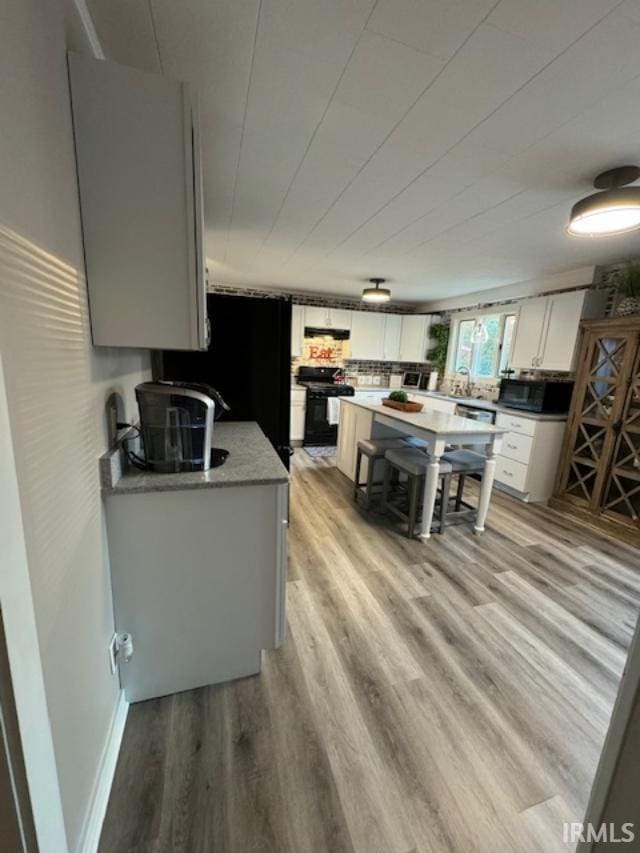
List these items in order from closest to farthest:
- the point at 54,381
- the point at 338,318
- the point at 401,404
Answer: the point at 54,381 → the point at 401,404 → the point at 338,318

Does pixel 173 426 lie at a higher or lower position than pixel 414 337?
lower

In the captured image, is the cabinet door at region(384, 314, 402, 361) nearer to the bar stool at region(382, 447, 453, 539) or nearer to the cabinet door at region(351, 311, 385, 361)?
the cabinet door at region(351, 311, 385, 361)

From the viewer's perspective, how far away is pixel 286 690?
1484mm

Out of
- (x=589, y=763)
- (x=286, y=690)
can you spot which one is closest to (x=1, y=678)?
(x=286, y=690)

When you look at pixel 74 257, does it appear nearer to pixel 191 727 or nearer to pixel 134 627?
pixel 134 627

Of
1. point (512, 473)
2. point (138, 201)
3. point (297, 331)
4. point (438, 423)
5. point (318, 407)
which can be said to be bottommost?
point (512, 473)

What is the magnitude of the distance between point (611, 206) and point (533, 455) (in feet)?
8.00

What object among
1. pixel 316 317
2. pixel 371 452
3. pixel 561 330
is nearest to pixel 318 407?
pixel 316 317

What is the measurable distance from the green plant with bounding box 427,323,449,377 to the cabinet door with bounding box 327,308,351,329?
1400 mm

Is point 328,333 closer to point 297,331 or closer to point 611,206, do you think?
point 297,331

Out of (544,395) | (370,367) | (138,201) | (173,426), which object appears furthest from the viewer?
(370,367)

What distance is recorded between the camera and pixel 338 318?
549 centimetres

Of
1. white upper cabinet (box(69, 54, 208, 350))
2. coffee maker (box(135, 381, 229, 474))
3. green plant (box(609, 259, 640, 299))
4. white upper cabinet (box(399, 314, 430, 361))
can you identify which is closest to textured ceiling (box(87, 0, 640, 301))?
white upper cabinet (box(69, 54, 208, 350))

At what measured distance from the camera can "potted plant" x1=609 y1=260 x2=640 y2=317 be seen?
2.92 metres
